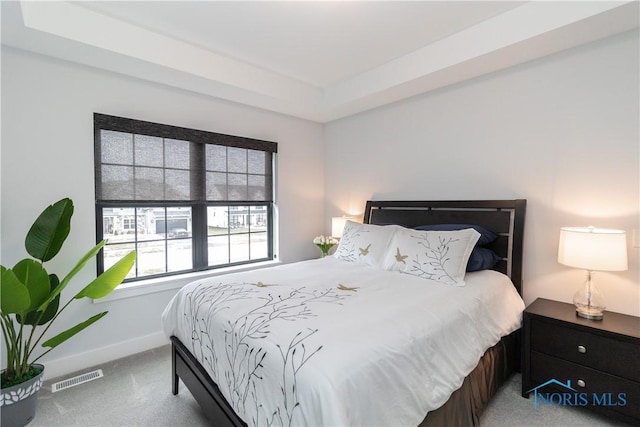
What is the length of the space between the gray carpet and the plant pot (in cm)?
10

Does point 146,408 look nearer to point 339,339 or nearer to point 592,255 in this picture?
point 339,339

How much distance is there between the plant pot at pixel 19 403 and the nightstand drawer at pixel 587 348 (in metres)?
3.24

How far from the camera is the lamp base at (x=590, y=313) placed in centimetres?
194

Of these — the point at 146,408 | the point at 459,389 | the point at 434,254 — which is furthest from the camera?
the point at 434,254

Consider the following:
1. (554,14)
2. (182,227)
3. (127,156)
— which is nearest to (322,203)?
(182,227)

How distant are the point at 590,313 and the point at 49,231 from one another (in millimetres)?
3618

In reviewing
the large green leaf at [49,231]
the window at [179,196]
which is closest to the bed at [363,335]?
the large green leaf at [49,231]

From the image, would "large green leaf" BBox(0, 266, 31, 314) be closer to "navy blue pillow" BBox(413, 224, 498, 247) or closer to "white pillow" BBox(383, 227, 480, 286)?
"white pillow" BBox(383, 227, 480, 286)

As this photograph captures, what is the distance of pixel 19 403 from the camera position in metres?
1.77

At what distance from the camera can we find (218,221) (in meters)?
3.40

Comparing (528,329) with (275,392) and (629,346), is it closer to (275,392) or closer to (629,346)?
(629,346)

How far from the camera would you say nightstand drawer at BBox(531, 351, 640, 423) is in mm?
1707

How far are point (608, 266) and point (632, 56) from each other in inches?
57.6

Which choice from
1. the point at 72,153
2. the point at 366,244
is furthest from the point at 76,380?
the point at 366,244
